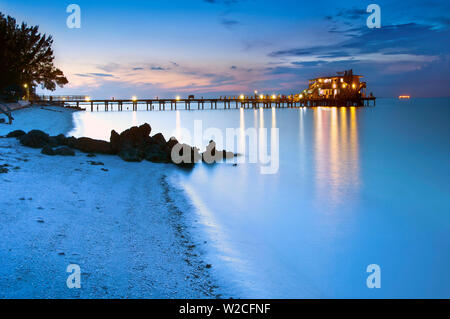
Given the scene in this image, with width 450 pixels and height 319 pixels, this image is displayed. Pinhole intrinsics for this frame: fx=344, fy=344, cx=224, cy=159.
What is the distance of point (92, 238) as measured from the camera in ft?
18.3

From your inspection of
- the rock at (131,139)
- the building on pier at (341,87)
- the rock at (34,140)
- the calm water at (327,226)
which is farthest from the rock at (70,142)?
the building on pier at (341,87)

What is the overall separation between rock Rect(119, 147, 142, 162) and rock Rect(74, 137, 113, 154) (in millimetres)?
727

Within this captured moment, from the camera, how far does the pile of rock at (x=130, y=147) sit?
1257 centimetres

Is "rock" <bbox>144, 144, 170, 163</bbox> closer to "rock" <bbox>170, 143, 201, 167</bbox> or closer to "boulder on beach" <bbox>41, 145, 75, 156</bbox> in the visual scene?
"rock" <bbox>170, 143, 201, 167</bbox>

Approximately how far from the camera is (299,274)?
19.0ft

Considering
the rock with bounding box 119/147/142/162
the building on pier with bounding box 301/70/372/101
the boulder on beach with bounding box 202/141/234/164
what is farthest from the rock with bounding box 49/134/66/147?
the building on pier with bounding box 301/70/372/101

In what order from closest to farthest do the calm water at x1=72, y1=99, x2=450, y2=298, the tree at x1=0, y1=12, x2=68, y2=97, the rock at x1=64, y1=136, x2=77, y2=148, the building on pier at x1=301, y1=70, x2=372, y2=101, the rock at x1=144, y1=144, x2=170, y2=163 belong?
1. the calm water at x1=72, y1=99, x2=450, y2=298
2. the rock at x1=64, y1=136, x2=77, y2=148
3. the rock at x1=144, y1=144, x2=170, y2=163
4. the tree at x1=0, y1=12, x2=68, y2=97
5. the building on pier at x1=301, y1=70, x2=372, y2=101

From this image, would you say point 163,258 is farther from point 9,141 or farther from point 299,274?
point 9,141

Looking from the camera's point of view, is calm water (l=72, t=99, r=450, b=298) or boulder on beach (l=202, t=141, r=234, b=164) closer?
calm water (l=72, t=99, r=450, b=298)

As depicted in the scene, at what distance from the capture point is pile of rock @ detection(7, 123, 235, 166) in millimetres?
12571

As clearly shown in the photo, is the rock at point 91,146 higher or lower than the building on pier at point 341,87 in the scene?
lower

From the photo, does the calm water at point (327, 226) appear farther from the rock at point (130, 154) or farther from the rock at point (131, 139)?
the rock at point (131, 139)

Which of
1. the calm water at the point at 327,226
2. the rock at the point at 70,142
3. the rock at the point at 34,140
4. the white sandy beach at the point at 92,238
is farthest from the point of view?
the rock at the point at 70,142

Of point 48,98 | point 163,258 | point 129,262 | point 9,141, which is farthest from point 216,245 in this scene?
point 48,98
